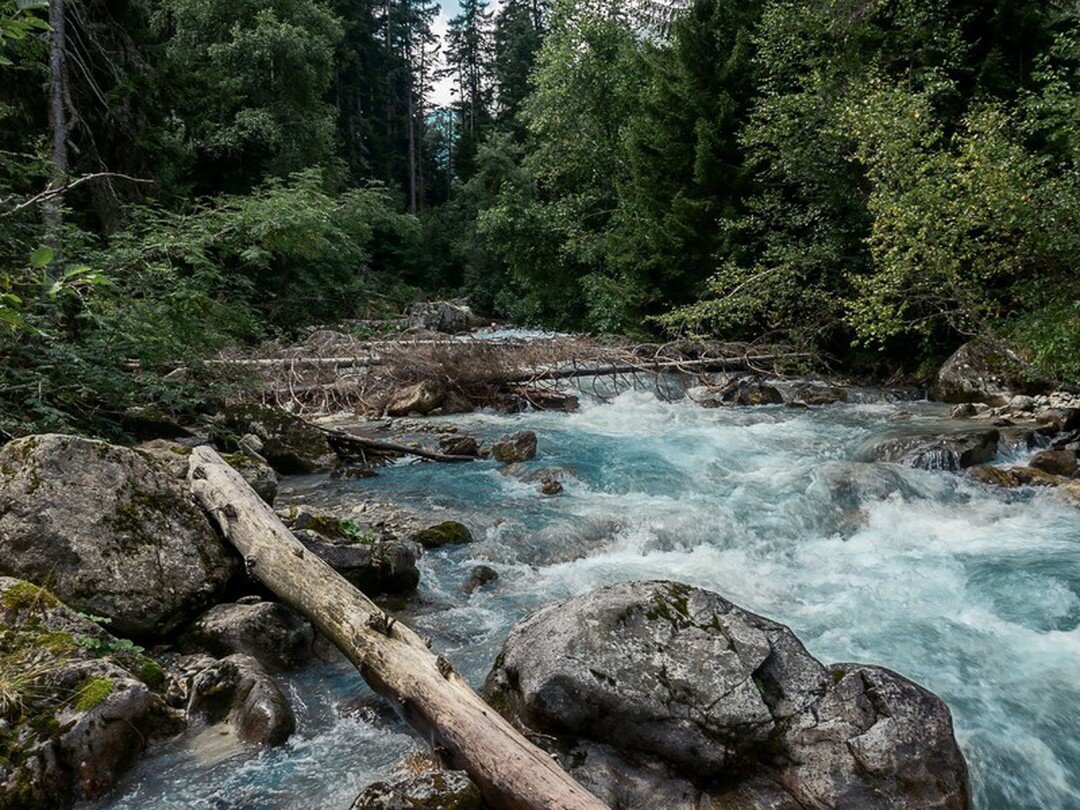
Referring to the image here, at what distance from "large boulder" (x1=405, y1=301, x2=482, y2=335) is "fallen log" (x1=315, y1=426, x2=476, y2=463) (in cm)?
1803

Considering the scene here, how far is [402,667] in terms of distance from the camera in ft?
11.7

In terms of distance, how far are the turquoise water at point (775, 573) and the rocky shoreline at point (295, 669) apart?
0.40 meters

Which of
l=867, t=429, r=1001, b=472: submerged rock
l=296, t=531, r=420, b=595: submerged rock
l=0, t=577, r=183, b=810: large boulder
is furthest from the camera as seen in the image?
l=867, t=429, r=1001, b=472: submerged rock

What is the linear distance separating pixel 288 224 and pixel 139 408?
3280mm

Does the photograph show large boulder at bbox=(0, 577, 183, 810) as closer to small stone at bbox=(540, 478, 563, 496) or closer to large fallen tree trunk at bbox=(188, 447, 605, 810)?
large fallen tree trunk at bbox=(188, 447, 605, 810)

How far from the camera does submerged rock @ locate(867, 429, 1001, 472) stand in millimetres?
9164

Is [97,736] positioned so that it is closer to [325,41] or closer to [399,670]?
[399,670]

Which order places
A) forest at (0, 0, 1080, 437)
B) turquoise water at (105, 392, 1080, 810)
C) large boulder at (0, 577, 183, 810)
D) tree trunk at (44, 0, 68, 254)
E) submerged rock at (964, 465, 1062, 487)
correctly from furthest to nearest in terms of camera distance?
tree trunk at (44, 0, 68, 254), submerged rock at (964, 465, 1062, 487), forest at (0, 0, 1080, 437), turquoise water at (105, 392, 1080, 810), large boulder at (0, 577, 183, 810)

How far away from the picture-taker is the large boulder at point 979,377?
12.1 meters

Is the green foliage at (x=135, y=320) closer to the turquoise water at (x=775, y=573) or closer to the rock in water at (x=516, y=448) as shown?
the turquoise water at (x=775, y=573)

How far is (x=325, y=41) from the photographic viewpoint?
2525cm

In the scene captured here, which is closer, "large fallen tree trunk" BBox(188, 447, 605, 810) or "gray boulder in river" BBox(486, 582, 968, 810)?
"large fallen tree trunk" BBox(188, 447, 605, 810)

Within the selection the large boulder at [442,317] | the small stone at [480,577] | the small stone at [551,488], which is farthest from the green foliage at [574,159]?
the small stone at [480,577]

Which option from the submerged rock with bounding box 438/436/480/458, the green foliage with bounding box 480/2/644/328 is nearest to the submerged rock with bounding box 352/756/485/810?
the submerged rock with bounding box 438/436/480/458
